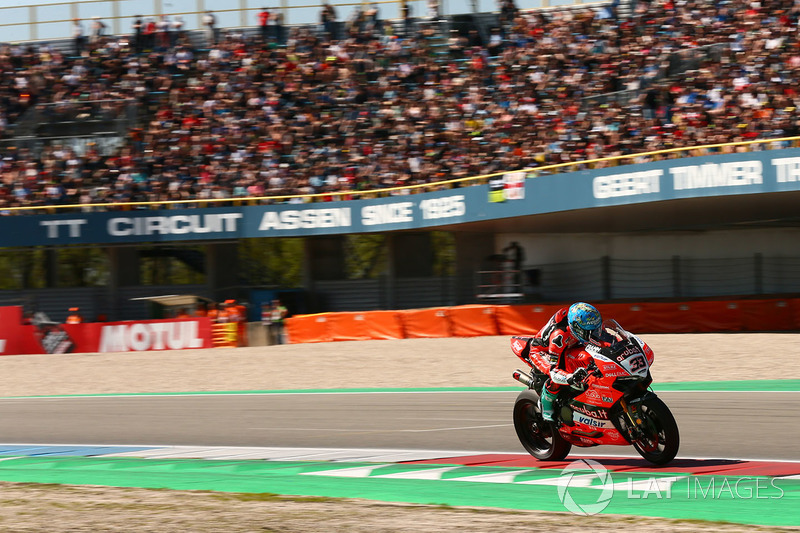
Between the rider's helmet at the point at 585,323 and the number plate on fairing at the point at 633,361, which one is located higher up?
the rider's helmet at the point at 585,323

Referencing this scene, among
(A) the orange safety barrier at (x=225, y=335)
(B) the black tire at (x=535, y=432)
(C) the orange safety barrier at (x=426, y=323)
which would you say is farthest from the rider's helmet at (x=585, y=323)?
(A) the orange safety barrier at (x=225, y=335)

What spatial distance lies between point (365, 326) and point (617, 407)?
17735 millimetres

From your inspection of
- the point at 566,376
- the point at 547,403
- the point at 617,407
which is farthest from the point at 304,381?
the point at 617,407

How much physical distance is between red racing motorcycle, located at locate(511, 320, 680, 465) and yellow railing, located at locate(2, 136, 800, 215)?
1363 cm

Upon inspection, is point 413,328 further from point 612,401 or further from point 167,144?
point 612,401

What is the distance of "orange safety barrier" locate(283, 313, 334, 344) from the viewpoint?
25.2 m

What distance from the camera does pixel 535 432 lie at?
820 centimetres

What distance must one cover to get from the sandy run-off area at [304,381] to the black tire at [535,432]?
1.79m

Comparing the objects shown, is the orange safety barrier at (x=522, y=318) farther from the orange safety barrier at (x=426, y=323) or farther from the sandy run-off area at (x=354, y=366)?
the orange safety barrier at (x=426, y=323)

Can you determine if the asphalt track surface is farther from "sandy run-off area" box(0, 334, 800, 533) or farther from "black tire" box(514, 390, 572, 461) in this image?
Answer: "sandy run-off area" box(0, 334, 800, 533)

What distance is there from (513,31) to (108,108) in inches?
524

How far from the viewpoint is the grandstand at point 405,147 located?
896 inches

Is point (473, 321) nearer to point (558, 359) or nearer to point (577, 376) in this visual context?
point (558, 359)

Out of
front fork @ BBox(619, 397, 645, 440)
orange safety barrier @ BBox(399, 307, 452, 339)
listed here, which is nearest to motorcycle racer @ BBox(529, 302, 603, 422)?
front fork @ BBox(619, 397, 645, 440)
